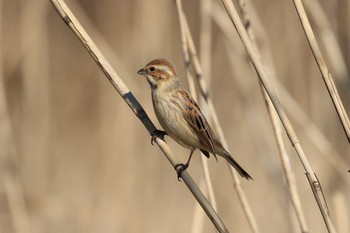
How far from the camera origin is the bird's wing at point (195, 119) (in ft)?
12.0

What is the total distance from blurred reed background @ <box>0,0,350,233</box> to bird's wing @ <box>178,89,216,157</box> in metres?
0.29

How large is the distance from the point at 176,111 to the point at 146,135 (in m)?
1.81

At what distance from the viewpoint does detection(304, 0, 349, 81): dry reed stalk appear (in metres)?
3.55

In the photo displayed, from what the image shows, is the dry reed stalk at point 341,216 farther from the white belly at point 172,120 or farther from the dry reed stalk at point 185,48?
the dry reed stalk at point 185,48

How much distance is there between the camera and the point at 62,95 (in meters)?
6.19

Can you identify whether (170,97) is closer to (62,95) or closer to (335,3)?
(335,3)

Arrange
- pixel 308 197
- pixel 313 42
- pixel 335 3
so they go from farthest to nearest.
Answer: pixel 308 197 → pixel 335 3 → pixel 313 42

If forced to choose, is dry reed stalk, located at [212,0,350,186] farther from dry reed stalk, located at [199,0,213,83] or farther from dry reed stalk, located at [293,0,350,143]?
dry reed stalk, located at [293,0,350,143]

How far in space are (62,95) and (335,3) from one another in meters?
2.84

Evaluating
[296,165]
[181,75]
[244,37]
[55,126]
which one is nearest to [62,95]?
[55,126]

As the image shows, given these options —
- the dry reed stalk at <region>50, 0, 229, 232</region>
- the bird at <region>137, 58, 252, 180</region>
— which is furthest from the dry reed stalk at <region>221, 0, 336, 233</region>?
the bird at <region>137, 58, 252, 180</region>

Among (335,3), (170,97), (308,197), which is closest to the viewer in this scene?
(170,97)

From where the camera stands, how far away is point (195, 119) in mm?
3689

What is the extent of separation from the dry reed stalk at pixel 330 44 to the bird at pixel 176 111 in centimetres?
72
